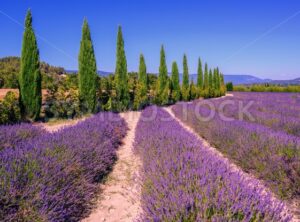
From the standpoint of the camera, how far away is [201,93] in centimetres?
3025

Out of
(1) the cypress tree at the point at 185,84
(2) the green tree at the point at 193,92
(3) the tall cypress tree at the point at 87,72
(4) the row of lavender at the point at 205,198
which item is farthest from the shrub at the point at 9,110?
(2) the green tree at the point at 193,92

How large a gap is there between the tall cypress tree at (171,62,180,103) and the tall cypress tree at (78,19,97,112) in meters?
11.4

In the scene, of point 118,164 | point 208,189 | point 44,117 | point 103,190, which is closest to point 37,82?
point 44,117

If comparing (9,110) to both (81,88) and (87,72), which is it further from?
(87,72)

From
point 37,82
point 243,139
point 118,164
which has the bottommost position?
point 118,164

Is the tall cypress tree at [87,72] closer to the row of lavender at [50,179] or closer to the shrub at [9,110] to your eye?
the shrub at [9,110]

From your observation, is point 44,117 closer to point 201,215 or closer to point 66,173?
point 66,173

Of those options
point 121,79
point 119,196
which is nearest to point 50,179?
point 119,196

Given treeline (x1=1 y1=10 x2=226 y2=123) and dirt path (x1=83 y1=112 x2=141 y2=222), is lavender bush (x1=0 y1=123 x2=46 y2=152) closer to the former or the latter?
dirt path (x1=83 y1=112 x2=141 y2=222)

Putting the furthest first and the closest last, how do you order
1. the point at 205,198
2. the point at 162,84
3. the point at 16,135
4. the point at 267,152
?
the point at 162,84 < the point at 16,135 < the point at 267,152 < the point at 205,198

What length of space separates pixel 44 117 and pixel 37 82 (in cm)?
173

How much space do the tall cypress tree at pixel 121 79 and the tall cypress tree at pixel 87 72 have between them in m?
2.65

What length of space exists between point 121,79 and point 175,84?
9.30 m

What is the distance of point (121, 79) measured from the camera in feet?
51.3
